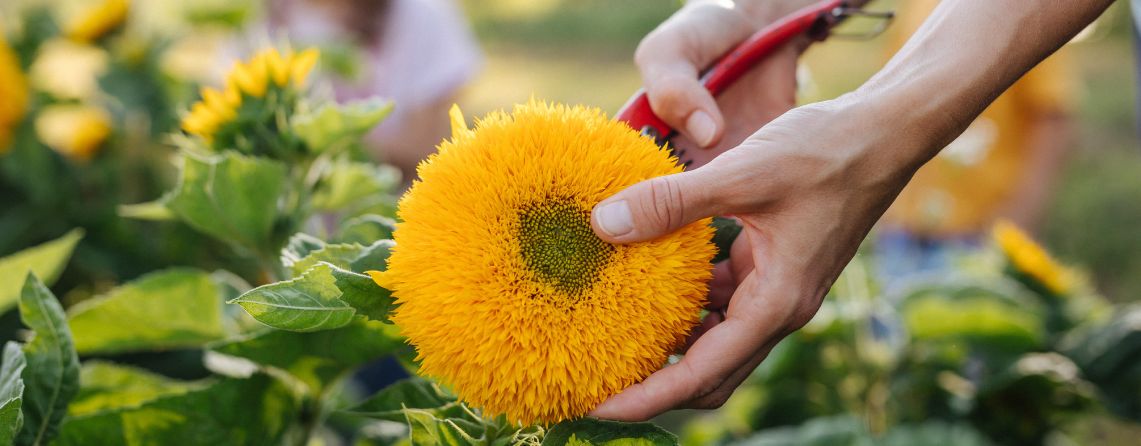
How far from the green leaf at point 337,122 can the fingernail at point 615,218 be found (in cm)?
31

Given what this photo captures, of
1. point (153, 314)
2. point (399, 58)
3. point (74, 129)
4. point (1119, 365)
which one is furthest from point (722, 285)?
point (399, 58)

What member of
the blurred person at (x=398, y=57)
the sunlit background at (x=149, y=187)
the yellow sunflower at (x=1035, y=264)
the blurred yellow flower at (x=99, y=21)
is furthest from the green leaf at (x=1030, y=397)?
the blurred yellow flower at (x=99, y=21)

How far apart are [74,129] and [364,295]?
4.49ft

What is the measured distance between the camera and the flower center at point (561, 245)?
0.63 meters

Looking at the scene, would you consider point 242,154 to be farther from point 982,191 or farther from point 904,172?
point 982,191

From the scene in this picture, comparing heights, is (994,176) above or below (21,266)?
below

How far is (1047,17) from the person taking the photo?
796mm

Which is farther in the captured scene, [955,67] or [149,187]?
[149,187]

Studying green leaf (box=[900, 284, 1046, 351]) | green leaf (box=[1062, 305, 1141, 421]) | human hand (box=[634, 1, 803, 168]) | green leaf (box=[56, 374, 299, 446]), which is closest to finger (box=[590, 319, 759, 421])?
human hand (box=[634, 1, 803, 168])

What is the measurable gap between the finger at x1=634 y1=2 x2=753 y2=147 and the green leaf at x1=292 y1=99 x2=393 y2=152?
25cm

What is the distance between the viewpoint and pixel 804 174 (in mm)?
712

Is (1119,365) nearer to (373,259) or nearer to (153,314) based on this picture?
(373,259)

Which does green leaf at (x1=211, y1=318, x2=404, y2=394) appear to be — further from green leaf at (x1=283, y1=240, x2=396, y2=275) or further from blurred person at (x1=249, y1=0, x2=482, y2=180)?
blurred person at (x1=249, y1=0, x2=482, y2=180)

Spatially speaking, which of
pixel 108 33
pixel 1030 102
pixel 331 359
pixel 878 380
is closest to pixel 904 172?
pixel 331 359
